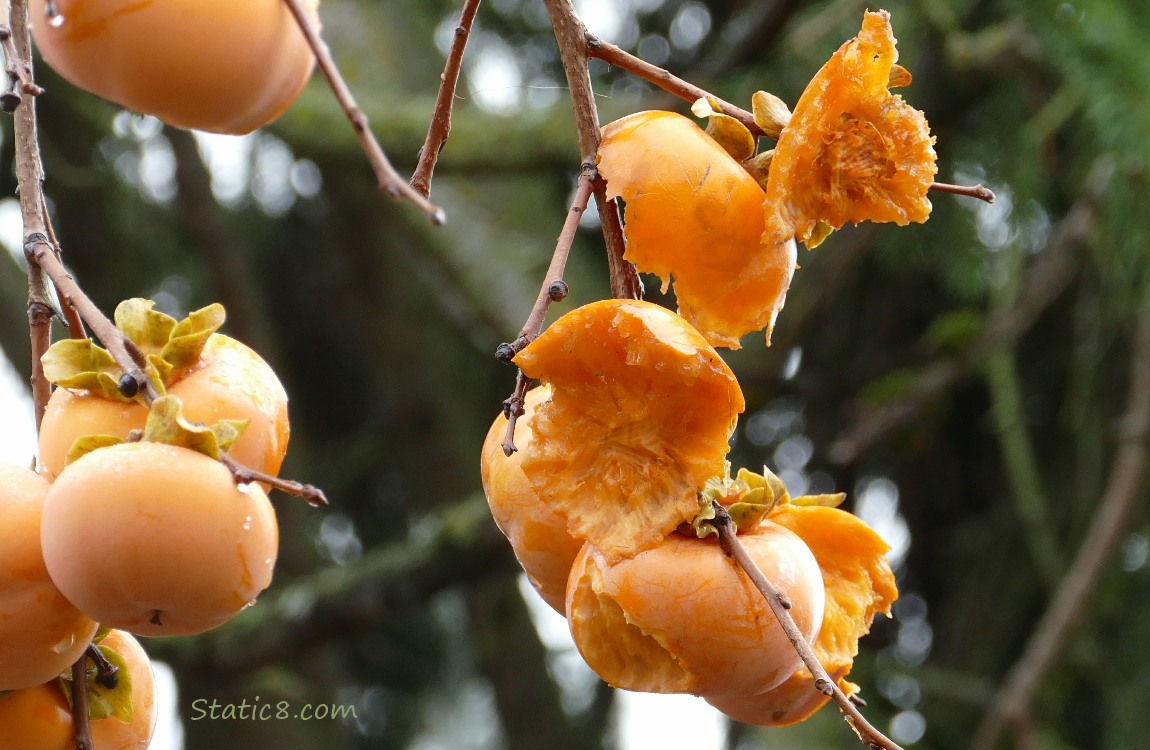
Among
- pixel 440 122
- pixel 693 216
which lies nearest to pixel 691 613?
pixel 693 216

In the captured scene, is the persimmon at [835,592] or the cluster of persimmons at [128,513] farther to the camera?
the persimmon at [835,592]

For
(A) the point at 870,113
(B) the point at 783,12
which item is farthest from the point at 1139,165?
(A) the point at 870,113

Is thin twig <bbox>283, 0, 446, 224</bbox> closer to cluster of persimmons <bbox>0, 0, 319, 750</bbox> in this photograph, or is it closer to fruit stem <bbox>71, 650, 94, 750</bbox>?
cluster of persimmons <bbox>0, 0, 319, 750</bbox>

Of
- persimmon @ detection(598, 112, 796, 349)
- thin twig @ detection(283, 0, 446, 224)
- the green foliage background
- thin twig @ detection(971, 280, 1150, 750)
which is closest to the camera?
thin twig @ detection(283, 0, 446, 224)

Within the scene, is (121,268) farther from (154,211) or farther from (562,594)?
(562,594)

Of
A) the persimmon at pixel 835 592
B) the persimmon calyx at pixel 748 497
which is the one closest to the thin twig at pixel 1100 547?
the persimmon at pixel 835 592

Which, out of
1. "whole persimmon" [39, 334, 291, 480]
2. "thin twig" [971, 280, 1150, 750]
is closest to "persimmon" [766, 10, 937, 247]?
"whole persimmon" [39, 334, 291, 480]

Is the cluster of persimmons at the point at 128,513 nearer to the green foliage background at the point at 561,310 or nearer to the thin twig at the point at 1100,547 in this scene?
the green foliage background at the point at 561,310

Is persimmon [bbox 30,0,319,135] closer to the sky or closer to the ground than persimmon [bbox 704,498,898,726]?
closer to the sky
